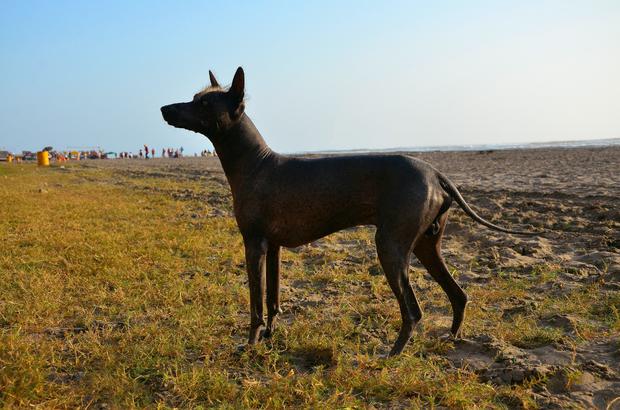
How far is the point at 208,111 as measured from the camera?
12.3 ft

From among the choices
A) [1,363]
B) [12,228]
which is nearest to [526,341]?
[1,363]

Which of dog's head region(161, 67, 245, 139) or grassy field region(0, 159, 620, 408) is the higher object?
dog's head region(161, 67, 245, 139)

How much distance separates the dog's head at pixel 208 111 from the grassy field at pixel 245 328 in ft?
5.76

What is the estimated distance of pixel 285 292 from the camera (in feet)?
17.0

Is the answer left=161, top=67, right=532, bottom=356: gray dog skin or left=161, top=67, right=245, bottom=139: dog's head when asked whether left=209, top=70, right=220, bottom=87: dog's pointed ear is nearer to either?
left=161, top=67, right=532, bottom=356: gray dog skin

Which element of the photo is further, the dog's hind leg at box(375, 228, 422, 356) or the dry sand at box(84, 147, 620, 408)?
the dog's hind leg at box(375, 228, 422, 356)

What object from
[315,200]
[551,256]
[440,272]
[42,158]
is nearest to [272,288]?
[315,200]

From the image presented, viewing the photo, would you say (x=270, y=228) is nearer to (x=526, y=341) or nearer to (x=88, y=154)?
(x=526, y=341)

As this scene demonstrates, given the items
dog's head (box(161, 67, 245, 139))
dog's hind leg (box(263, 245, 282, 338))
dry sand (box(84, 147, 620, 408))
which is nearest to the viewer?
dry sand (box(84, 147, 620, 408))

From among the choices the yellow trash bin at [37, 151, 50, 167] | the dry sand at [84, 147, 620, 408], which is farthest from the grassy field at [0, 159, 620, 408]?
the yellow trash bin at [37, 151, 50, 167]

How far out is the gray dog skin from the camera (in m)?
3.44

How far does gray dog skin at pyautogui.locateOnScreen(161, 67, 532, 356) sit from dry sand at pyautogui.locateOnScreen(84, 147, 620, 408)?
0.65 metres

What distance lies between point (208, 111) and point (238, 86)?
32 centimetres

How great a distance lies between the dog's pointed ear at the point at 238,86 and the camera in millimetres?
3602
